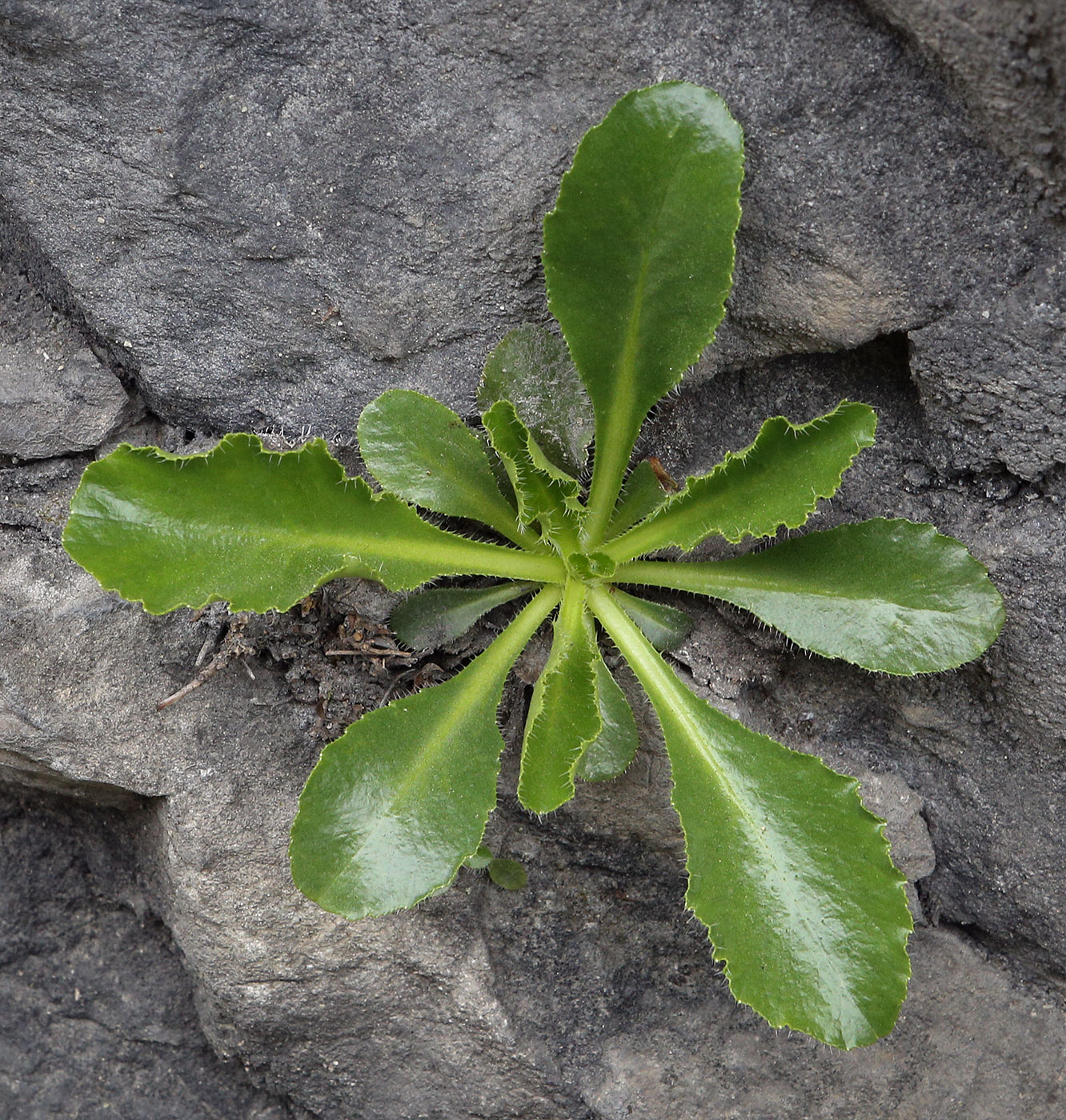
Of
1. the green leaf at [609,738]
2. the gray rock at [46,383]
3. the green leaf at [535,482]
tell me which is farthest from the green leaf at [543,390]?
the gray rock at [46,383]

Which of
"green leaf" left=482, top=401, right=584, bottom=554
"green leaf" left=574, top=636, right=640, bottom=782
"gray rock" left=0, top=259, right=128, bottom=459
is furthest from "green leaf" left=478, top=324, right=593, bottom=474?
"gray rock" left=0, top=259, right=128, bottom=459

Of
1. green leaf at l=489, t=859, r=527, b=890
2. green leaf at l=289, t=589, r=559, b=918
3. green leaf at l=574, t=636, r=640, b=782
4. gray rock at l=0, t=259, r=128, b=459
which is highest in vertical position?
gray rock at l=0, t=259, r=128, b=459

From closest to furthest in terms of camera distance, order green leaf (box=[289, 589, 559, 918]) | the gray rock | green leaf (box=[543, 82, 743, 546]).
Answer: green leaf (box=[543, 82, 743, 546])
green leaf (box=[289, 589, 559, 918])
the gray rock

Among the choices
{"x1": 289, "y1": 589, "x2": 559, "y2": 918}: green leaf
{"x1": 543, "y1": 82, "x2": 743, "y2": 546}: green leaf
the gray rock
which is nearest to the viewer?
{"x1": 543, "y1": 82, "x2": 743, "y2": 546}: green leaf

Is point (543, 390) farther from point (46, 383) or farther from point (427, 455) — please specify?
point (46, 383)

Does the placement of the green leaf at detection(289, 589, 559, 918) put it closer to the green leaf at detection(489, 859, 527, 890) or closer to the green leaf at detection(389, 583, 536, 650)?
the green leaf at detection(389, 583, 536, 650)

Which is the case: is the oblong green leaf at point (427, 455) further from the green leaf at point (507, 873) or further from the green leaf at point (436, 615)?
the green leaf at point (507, 873)

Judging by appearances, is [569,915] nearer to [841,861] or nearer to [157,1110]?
[841,861]
